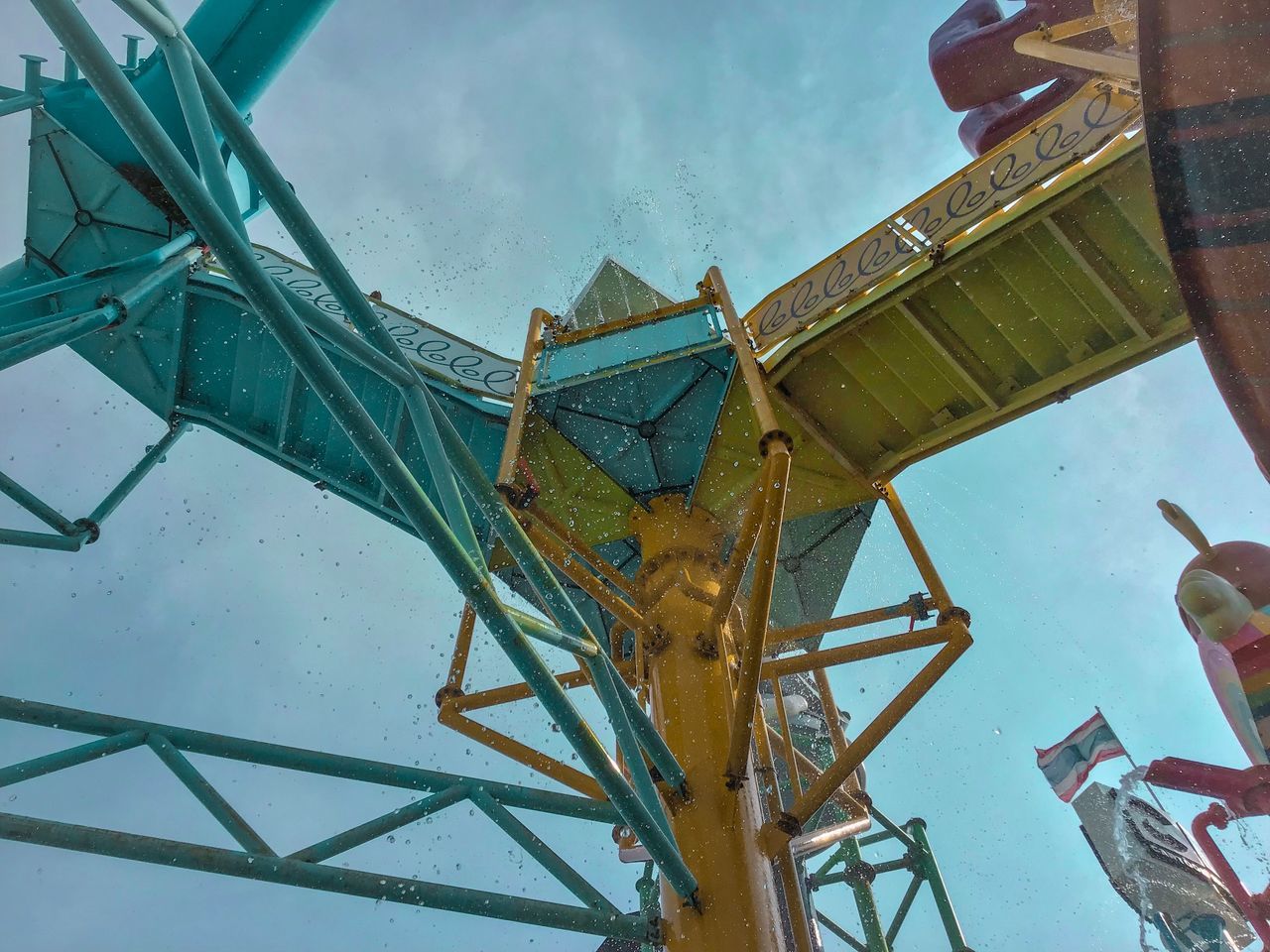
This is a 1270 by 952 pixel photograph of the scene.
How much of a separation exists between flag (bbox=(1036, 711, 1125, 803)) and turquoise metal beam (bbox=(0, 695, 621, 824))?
13.0 metres

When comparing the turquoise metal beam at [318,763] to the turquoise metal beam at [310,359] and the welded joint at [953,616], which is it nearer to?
the turquoise metal beam at [310,359]

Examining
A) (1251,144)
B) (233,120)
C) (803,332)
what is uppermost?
(803,332)

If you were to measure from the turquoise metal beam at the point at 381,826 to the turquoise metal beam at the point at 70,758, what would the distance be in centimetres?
128

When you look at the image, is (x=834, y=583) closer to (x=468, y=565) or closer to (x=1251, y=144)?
(x=468, y=565)

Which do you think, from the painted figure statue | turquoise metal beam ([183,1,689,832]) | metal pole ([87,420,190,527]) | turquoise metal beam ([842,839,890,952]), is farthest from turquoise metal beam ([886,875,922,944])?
metal pole ([87,420,190,527])

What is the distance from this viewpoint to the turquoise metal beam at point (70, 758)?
15.1 feet

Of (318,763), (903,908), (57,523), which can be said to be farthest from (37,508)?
(903,908)

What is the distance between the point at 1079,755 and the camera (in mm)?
15320

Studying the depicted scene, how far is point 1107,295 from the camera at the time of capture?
7301 millimetres

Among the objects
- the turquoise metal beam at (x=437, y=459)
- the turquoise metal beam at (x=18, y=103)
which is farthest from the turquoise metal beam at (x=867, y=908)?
the turquoise metal beam at (x=18, y=103)

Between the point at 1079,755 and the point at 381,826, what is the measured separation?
1428cm

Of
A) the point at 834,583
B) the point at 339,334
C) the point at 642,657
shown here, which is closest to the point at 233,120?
the point at 339,334

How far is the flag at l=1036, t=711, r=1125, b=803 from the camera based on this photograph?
49.2ft

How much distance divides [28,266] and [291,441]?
2.98 m
